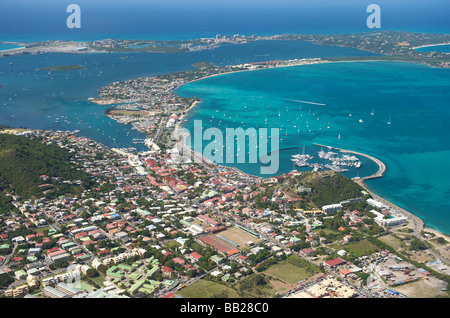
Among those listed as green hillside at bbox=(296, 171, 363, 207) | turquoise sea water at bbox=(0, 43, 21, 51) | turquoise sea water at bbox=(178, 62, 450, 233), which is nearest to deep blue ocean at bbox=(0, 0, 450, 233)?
turquoise sea water at bbox=(178, 62, 450, 233)

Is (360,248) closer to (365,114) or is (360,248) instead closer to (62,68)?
(365,114)

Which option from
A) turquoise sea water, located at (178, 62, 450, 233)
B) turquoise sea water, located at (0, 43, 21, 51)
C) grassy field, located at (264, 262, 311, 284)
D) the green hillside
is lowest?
grassy field, located at (264, 262, 311, 284)

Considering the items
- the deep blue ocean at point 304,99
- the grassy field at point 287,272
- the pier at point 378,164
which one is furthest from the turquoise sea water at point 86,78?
the grassy field at point 287,272

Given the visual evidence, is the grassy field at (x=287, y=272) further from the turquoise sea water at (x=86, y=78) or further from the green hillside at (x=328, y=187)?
the turquoise sea water at (x=86, y=78)

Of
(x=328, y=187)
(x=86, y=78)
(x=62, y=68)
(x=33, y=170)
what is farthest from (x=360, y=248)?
(x=62, y=68)

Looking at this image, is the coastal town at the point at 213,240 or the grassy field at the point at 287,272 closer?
the coastal town at the point at 213,240

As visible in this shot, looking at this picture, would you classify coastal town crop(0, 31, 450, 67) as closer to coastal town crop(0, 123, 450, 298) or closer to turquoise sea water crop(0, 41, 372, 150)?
turquoise sea water crop(0, 41, 372, 150)
